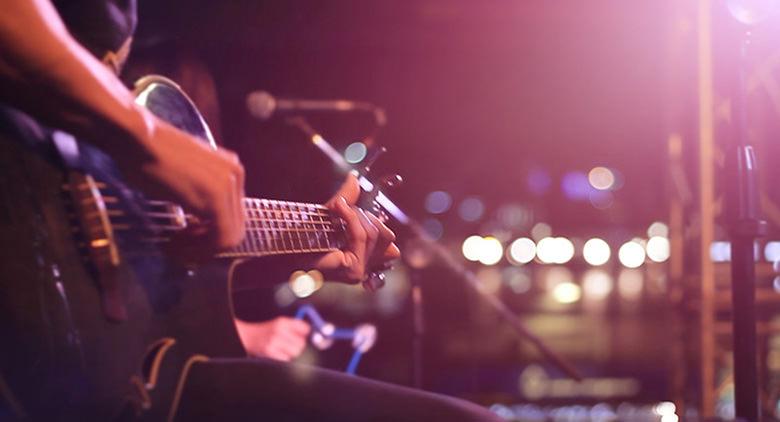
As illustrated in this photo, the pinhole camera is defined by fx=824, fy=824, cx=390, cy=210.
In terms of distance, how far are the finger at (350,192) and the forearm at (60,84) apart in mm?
694

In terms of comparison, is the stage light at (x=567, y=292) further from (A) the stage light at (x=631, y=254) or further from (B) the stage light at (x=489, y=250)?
(B) the stage light at (x=489, y=250)

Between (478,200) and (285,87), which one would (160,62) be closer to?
(285,87)

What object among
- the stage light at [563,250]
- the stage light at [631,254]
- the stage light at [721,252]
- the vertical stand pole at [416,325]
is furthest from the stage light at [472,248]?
the vertical stand pole at [416,325]

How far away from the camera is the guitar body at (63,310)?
108cm

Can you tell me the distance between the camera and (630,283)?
13.7m

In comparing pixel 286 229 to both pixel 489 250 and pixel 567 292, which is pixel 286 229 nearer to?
pixel 489 250

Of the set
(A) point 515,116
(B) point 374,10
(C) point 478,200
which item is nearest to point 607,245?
(C) point 478,200

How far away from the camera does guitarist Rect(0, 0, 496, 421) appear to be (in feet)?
3.31

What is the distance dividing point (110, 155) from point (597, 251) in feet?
44.8

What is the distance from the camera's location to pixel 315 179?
194 cm

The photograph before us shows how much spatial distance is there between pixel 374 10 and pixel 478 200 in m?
6.99

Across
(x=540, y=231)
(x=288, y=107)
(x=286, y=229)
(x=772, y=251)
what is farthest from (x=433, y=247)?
(x=540, y=231)

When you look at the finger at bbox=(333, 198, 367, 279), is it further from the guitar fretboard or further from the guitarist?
the guitarist

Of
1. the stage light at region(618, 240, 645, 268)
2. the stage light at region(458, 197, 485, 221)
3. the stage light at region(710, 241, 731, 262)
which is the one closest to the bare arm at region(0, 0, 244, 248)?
the stage light at region(710, 241, 731, 262)
